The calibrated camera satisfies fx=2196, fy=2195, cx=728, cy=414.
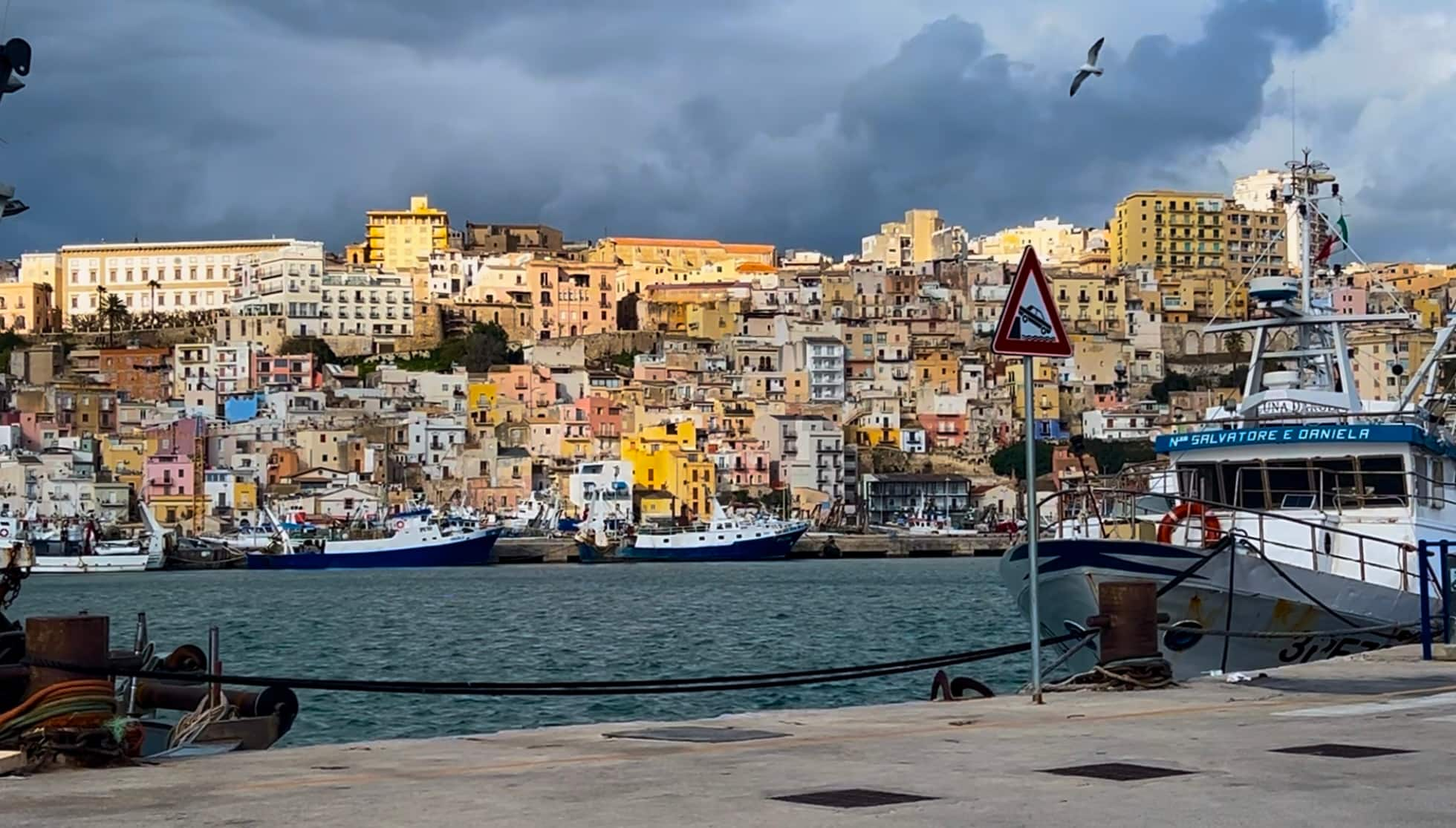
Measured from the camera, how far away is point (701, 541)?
117 m

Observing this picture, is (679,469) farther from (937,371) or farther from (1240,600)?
(1240,600)

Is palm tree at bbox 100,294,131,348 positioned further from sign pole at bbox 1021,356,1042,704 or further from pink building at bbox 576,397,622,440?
sign pole at bbox 1021,356,1042,704

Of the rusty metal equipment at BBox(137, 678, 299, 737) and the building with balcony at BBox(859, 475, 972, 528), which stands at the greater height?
the building with balcony at BBox(859, 475, 972, 528)

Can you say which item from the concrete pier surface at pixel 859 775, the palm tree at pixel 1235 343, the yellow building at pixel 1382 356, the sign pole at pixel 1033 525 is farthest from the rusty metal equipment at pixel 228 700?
the palm tree at pixel 1235 343

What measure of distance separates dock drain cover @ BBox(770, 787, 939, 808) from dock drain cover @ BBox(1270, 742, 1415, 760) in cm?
222

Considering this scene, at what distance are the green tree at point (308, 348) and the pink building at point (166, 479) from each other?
98.0 ft

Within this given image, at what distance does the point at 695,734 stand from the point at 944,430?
5395 inches

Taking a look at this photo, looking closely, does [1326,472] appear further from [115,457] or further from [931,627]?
[115,457]

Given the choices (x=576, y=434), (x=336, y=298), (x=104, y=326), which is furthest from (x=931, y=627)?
(x=104, y=326)

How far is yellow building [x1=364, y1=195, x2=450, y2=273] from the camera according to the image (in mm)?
188625

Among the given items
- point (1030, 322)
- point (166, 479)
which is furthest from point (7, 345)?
point (1030, 322)

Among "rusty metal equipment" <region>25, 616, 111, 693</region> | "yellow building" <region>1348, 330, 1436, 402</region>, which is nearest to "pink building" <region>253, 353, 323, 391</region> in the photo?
"yellow building" <region>1348, 330, 1436, 402</region>

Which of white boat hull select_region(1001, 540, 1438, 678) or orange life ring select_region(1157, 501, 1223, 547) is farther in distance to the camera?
orange life ring select_region(1157, 501, 1223, 547)

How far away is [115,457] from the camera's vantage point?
136 metres
